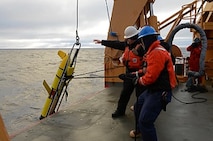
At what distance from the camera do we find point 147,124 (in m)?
3.38

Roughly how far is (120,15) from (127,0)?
49cm

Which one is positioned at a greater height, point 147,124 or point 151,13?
point 151,13

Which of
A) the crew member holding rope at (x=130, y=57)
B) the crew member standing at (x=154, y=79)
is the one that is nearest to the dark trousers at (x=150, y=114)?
the crew member standing at (x=154, y=79)

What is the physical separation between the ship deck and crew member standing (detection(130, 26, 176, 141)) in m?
0.98

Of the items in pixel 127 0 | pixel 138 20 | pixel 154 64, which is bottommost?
pixel 154 64

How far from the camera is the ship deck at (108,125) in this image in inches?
171

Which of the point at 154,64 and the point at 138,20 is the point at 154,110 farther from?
the point at 138,20

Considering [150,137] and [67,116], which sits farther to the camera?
[67,116]

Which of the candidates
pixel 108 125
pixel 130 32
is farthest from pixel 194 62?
pixel 108 125

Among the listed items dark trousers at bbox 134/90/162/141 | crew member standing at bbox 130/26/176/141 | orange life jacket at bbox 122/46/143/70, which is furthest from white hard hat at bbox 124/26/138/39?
dark trousers at bbox 134/90/162/141

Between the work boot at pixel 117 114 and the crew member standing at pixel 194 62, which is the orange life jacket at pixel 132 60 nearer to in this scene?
the work boot at pixel 117 114

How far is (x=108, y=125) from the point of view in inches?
193

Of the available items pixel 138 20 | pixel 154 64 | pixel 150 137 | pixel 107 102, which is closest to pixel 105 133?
pixel 150 137

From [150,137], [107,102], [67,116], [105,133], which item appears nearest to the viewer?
[150,137]
